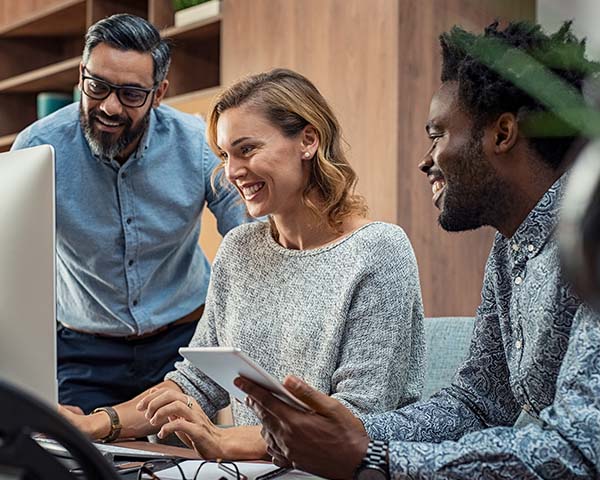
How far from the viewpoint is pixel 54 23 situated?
4.76 m

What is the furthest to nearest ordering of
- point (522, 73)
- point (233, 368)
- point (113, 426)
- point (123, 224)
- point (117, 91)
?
point (123, 224) < point (117, 91) < point (113, 426) < point (522, 73) < point (233, 368)

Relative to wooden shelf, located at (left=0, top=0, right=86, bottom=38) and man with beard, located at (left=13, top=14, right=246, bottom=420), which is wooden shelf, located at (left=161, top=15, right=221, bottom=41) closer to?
wooden shelf, located at (left=0, top=0, right=86, bottom=38)

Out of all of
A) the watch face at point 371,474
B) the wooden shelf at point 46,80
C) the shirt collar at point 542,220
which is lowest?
the watch face at point 371,474

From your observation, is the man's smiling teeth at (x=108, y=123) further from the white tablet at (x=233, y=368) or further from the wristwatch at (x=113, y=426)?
the white tablet at (x=233, y=368)

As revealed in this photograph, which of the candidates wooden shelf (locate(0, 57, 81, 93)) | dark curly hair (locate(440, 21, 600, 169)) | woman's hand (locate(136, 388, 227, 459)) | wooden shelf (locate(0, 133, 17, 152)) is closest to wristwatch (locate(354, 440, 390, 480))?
woman's hand (locate(136, 388, 227, 459))

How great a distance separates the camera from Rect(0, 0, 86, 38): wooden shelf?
4488 mm

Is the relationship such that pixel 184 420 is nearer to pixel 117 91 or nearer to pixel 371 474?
pixel 371 474

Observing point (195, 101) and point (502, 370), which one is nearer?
point (502, 370)

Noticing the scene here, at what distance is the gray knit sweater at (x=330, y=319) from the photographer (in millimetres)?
1660

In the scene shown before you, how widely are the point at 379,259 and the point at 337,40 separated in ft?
4.96

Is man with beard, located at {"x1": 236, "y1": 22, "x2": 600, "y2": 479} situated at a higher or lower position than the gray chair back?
higher

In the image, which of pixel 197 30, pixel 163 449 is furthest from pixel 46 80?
pixel 163 449

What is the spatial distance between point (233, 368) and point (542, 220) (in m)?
0.49

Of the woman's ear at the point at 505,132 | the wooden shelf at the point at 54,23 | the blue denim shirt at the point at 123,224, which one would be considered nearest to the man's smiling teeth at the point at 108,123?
the blue denim shirt at the point at 123,224
